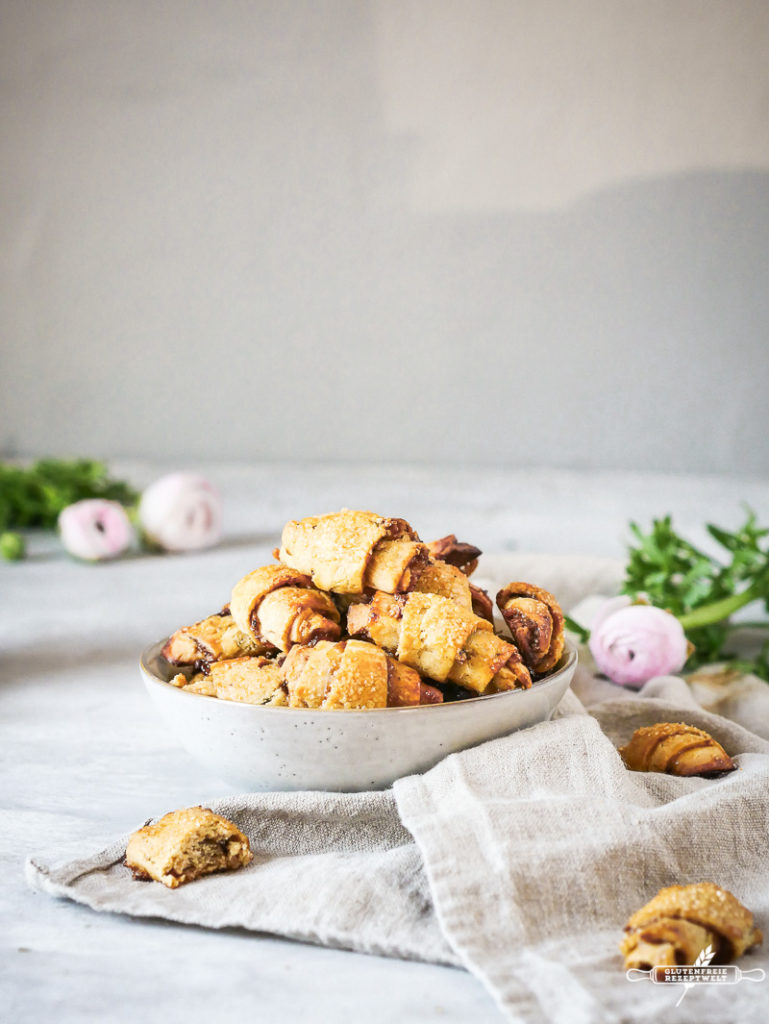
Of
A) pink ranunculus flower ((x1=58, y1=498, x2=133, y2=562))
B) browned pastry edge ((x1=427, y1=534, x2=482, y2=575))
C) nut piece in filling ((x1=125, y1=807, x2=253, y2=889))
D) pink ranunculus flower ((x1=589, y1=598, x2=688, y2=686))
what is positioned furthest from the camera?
pink ranunculus flower ((x1=58, y1=498, x2=133, y2=562))

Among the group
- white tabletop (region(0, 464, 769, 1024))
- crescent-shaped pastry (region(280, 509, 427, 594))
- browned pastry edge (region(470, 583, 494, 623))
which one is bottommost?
white tabletop (region(0, 464, 769, 1024))

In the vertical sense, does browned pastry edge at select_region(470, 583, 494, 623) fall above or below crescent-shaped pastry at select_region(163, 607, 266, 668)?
above

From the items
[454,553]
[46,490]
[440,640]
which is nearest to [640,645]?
[454,553]

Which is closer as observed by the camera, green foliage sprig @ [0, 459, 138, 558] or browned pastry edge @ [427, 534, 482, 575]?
browned pastry edge @ [427, 534, 482, 575]

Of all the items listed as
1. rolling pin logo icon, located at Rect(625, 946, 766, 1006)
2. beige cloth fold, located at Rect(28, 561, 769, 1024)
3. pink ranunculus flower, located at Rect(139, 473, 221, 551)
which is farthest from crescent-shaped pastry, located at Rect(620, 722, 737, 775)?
pink ranunculus flower, located at Rect(139, 473, 221, 551)

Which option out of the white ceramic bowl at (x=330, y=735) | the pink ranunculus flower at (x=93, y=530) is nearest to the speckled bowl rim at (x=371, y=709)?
the white ceramic bowl at (x=330, y=735)

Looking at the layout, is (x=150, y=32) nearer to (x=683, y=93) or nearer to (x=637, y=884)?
(x=683, y=93)

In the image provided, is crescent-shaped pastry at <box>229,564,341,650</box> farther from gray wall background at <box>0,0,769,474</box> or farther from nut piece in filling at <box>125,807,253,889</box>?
gray wall background at <box>0,0,769,474</box>

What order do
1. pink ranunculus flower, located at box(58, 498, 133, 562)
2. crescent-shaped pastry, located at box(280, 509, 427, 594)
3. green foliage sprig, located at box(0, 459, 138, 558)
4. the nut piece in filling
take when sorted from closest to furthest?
→ 1. the nut piece in filling
2. crescent-shaped pastry, located at box(280, 509, 427, 594)
3. pink ranunculus flower, located at box(58, 498, 133, 562)
4. green foliage sprig, located at box(0, 459, 138, 558)
